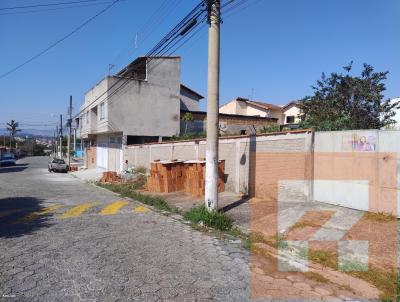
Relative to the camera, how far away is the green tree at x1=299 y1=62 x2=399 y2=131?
40.7 ft

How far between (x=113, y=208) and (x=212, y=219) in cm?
432

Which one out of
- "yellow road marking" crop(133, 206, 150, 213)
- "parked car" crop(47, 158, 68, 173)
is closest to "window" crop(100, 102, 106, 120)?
"parked car" crop(47, 158, 68, 173)

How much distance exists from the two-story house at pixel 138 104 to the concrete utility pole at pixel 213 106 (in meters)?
19.3

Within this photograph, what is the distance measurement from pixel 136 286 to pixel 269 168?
7.41m

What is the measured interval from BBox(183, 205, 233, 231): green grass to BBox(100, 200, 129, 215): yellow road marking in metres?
2.92

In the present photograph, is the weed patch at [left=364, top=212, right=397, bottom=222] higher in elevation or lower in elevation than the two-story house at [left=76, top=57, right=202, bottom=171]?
lower

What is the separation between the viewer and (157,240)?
25.2 ft

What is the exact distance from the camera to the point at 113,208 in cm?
1202

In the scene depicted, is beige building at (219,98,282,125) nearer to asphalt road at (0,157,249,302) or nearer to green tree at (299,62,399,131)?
green tree at (299,62,399,131)

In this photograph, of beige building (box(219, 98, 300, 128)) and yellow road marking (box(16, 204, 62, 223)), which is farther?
beige building (box(219, 98, 300, 128))

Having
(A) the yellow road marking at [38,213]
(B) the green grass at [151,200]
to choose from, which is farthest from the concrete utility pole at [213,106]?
(A) the yellow road marking at [38,213]

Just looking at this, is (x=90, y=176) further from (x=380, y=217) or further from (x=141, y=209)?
(x=380, y=217)

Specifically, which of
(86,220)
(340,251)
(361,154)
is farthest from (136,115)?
(340,251)

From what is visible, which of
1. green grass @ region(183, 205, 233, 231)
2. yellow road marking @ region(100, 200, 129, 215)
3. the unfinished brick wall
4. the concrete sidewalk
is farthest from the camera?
the concrete sidewalk
